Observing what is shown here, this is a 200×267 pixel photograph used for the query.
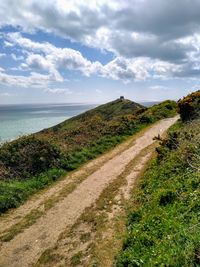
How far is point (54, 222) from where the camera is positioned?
13852 mm

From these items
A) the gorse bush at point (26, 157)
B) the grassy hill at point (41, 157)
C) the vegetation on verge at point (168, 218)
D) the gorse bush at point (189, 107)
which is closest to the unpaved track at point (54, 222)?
the grassy hill at point (41, 157)

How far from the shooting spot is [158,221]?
37.5 ft

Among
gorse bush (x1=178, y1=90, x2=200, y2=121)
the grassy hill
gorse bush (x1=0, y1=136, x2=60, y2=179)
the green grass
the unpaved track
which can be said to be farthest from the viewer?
gorse bush (x1=178, y1=90, x2=200, y2=121)

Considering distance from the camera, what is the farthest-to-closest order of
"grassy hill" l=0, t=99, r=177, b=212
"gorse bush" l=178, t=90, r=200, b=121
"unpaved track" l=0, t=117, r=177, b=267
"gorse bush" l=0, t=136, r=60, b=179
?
"gorse bush" l=178, t=90, r=200, b=121 → "gorse bush" l=0, t=136, r=60, b=179 → "grassy hill" l=0, t=99, r=177, b=212 → "unpaved track" l=0, t=117, r=177, b=267

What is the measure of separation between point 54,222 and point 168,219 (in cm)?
488

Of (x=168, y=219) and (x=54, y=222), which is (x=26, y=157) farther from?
(x=168, y=219)

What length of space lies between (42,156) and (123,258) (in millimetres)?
12298

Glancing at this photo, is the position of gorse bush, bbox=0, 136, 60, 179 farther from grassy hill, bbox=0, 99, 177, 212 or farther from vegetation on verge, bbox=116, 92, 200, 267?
vegetation on verge, bbox=116, 92, 200, 267

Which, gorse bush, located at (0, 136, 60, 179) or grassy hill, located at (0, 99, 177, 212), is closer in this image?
grassy hill, located at (0, 99, 177, 212)

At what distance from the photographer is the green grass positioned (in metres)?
9.08

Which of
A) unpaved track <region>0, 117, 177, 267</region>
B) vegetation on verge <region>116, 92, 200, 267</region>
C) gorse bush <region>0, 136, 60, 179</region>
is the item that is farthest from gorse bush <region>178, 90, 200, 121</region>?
gorse bush <region>0, 136, 60, 179</region>

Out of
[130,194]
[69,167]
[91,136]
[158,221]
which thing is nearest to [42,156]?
[69,167]

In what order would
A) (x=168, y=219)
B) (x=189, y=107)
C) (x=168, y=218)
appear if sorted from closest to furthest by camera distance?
(x=168, y=219)
(x=168, y=218)
(x=189, y=107)

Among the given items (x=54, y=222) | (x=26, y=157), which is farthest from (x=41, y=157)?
(x=54, y=222)
